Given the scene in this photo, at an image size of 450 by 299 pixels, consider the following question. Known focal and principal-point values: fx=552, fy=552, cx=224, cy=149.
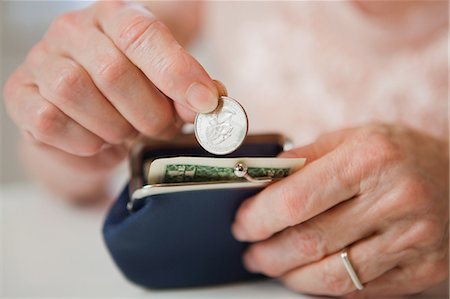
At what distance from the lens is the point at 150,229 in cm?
64

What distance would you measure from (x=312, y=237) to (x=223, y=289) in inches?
5.6

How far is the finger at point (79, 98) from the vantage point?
601mm

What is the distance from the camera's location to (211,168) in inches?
22.3

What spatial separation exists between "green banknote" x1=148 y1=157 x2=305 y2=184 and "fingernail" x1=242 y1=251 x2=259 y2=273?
0.13m

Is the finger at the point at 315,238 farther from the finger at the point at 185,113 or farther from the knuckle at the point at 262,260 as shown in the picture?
the finger at the point at 185,113

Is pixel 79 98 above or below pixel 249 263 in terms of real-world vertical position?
above

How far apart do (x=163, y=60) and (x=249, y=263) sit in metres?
0.27

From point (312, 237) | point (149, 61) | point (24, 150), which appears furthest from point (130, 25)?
point (24, 150)

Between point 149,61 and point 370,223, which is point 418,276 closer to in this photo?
point 370,223

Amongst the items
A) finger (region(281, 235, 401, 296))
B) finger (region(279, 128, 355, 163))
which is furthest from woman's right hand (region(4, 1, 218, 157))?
finger (region(281, 235, 401, 296))

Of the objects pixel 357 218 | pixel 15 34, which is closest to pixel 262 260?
pixel 357 218

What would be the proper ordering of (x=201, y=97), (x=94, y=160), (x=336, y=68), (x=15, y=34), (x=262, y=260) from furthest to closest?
(x=15, y=34)
(x=336, y=68)
(x=94, y=160)
(x=262, y=260)
(x=201, y=97)

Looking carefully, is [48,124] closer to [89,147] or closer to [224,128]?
[89,147]

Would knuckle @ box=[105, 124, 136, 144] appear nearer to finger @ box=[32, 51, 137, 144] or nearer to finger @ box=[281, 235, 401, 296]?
finger @ box=[32, 51, 137, 144]
